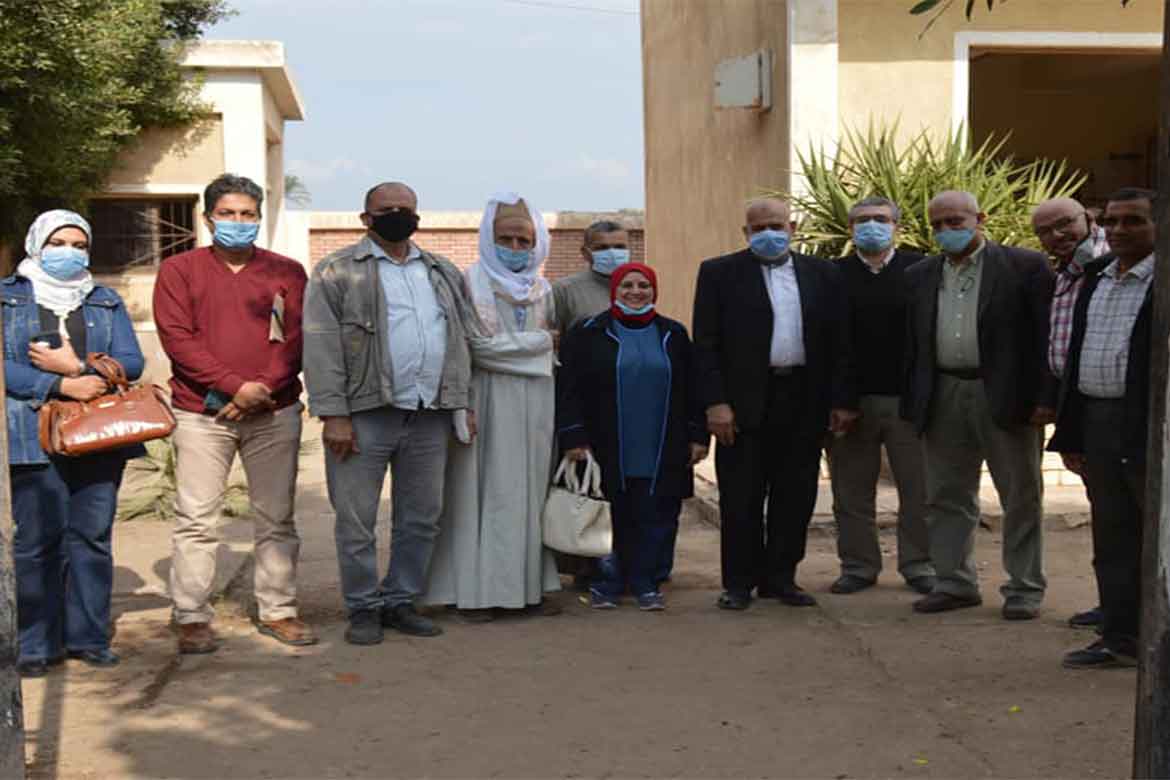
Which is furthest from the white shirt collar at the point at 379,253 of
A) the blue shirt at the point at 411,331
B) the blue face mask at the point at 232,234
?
the blue face mask at the point at 232,234

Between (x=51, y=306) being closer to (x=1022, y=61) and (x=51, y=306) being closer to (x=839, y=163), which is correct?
(x=839, y=163)

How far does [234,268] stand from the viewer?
17.7 ft

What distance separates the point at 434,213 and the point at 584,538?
13085 millimetres

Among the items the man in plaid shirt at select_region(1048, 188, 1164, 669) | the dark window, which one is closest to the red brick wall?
the dark window

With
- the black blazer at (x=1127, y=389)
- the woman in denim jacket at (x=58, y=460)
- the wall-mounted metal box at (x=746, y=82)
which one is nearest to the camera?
the black blazer at (x=1127, y=389)

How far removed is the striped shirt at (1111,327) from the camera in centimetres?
486

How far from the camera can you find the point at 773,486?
609 centimetres

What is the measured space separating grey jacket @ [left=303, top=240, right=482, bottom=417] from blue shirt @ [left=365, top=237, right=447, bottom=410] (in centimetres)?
3

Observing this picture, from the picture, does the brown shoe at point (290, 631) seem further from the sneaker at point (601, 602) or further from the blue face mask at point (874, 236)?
the blue face mask at point (874, 236)

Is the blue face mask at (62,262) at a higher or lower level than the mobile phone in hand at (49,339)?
higher

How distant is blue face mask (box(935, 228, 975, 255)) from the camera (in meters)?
5.74

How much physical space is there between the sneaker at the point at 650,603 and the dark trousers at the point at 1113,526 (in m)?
1.92

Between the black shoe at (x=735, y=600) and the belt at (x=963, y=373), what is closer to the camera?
the belt at (x=963, y=373)

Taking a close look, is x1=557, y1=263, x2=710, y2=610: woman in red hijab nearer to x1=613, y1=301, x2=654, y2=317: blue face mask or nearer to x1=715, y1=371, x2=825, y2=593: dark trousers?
x1=613, y1=301, x2=654, y2=317: blue face mask
